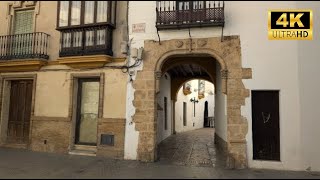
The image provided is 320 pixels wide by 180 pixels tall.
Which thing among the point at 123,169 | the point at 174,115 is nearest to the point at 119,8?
the point at 123,169

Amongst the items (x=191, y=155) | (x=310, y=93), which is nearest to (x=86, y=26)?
(x=191, y=155)

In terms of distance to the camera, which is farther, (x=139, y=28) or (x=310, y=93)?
(x=139, y=28)

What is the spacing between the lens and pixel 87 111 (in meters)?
9.67

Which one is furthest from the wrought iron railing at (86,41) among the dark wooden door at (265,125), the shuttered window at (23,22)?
the dark wooden door at (265,125)

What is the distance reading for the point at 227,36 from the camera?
826 centimetres

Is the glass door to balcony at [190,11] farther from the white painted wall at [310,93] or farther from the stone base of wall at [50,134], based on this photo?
the stone base of wall at [50,134]

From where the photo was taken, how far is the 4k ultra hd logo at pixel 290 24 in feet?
25.9

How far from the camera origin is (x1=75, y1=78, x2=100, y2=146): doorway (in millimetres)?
9555

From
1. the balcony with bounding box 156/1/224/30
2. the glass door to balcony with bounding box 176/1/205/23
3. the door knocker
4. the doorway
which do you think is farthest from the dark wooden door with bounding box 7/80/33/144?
the door knocker

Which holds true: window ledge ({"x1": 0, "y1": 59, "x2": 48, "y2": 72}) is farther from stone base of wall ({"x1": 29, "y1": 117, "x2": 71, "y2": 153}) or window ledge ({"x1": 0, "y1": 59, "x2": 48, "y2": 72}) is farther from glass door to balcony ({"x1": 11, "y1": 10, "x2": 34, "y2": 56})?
stone base of wall ({"x1": 29, "y1": 117, "x2": 71, "y2": 153})

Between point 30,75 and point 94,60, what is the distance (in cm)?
269

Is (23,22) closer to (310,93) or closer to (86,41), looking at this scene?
(86,41)

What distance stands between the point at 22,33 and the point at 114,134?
4.98m

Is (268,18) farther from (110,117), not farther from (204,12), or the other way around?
(110,117)
